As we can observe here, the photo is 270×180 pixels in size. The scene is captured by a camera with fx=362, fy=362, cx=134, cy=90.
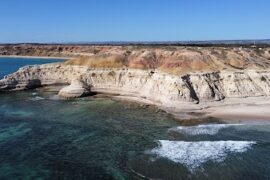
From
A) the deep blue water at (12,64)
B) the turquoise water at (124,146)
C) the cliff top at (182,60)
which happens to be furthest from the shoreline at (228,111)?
the deep blue water at (12,64)

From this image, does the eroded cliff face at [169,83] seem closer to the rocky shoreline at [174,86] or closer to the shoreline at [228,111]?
the rocky shoreline at [174,86]

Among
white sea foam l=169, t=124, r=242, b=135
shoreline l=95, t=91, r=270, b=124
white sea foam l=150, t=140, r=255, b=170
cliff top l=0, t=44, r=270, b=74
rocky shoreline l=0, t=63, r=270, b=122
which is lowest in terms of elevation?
white sea foam l=150, t=140, r=255, b=170

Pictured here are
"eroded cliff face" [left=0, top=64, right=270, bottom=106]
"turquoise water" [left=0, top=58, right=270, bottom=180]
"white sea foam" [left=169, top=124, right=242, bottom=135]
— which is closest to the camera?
"turquoise water" [left=0, top=58, right=270, bottom=180]

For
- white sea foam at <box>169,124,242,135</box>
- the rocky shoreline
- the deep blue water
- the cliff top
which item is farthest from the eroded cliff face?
the deep blue water

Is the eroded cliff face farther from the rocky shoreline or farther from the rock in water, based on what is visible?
the rock in water

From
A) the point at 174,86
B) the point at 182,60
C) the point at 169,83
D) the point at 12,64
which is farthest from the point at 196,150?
the point at 12,64

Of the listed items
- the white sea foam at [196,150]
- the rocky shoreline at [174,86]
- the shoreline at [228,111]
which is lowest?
the white sea foam at [196,150]
